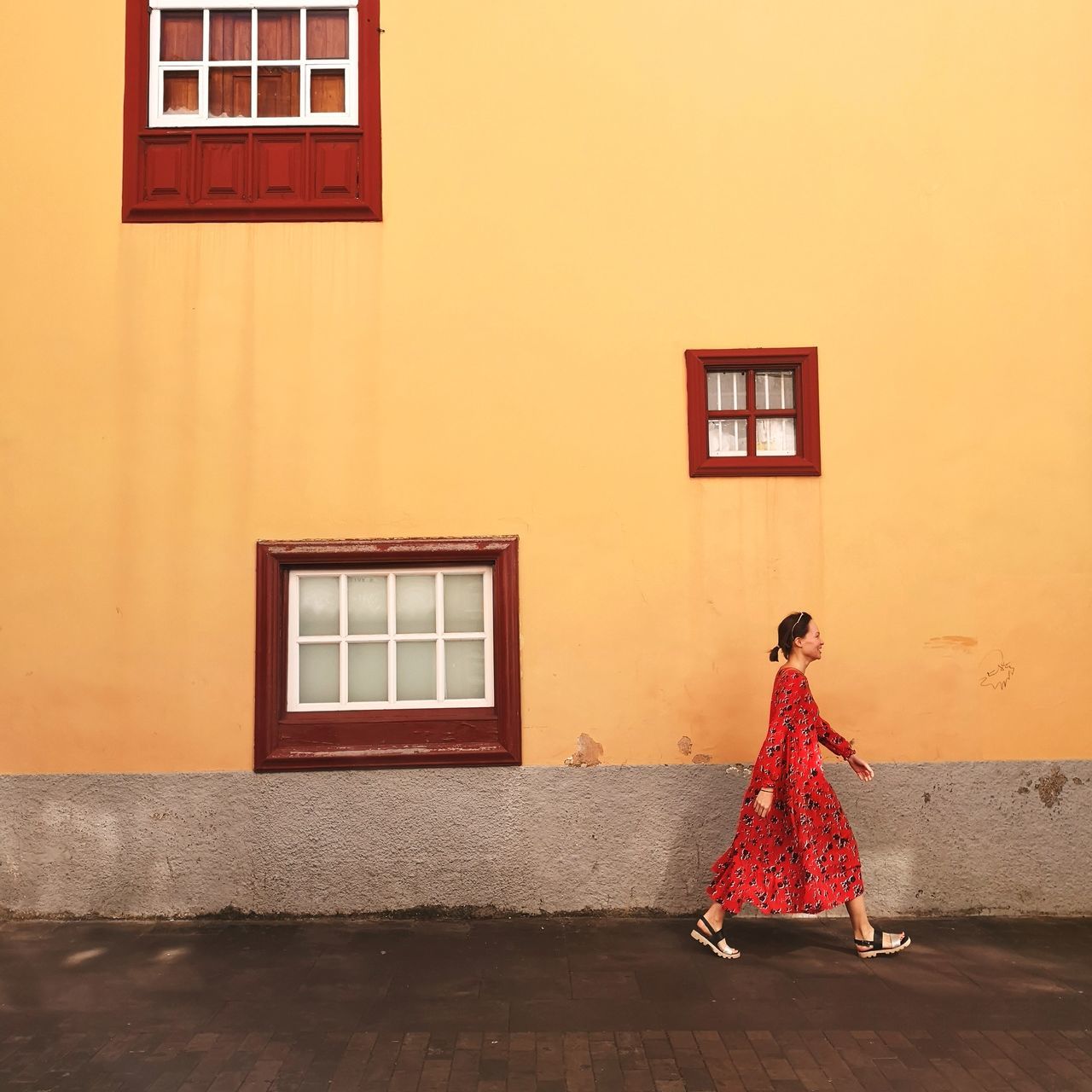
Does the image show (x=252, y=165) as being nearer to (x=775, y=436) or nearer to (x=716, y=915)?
(x=775, y=436)

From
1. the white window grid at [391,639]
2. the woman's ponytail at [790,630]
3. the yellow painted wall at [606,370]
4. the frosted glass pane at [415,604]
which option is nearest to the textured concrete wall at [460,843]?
the yellow painted wall at [606,370]

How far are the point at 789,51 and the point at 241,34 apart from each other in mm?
3592

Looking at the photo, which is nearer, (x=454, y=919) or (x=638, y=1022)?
(x=638, y=1022)

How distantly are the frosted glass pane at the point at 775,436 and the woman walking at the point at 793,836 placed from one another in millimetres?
1318

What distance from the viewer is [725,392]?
20.4ft

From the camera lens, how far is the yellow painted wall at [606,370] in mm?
6031

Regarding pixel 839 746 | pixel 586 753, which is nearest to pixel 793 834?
pixel 839 746

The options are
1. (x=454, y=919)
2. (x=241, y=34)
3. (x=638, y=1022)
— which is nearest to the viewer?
(x=638, y=1022)

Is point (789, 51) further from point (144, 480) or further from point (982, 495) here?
point (144, 480)

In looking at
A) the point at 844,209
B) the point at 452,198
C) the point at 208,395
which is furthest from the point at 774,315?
the point at 208,395

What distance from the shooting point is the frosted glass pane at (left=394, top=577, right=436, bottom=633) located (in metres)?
6.18

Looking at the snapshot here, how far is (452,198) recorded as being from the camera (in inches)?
245

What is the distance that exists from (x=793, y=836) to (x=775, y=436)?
2.47 m

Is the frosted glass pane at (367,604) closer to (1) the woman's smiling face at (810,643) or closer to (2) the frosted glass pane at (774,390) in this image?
(1) the woman's smiling face at (810,643)
